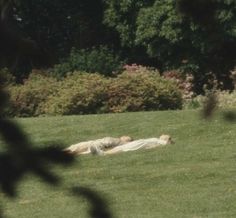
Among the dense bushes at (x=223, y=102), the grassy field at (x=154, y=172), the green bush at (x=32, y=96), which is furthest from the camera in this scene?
the green bush at (x=32, y=96)

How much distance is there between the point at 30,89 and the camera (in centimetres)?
1992

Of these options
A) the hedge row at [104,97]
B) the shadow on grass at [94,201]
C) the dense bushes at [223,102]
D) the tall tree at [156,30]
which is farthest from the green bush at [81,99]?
the shadow on grass at [94,201]

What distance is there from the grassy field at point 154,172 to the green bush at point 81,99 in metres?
2.41

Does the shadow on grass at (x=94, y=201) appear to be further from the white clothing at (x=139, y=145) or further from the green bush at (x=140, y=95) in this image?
the green bush at (x=140, y=95)

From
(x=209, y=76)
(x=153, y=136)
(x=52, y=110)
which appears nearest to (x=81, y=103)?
(x=52, y=110)

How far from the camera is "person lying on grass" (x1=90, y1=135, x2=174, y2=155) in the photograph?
1339 centimetres

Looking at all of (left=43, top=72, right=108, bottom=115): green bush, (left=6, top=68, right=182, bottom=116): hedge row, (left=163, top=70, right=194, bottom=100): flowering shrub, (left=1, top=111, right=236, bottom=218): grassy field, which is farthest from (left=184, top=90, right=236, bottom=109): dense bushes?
(left=43, top=72, right=108, bottom=115): green bush

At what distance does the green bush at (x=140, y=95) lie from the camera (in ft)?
61.6

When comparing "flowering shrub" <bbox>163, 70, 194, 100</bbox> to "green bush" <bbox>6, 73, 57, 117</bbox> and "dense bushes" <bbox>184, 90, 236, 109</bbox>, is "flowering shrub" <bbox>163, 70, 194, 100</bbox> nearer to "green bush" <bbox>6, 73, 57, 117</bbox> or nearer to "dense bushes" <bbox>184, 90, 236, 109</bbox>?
"dense bushes" <bbox>184, 90, 236, 109</bbox>

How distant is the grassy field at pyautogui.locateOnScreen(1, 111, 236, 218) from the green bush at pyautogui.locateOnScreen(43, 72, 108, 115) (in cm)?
241

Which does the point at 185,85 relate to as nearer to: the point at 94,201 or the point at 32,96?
the point at 32,96

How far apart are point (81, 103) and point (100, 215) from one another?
16.9 meters

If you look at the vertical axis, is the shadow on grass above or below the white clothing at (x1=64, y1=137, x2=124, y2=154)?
above

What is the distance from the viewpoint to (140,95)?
18797 mm
